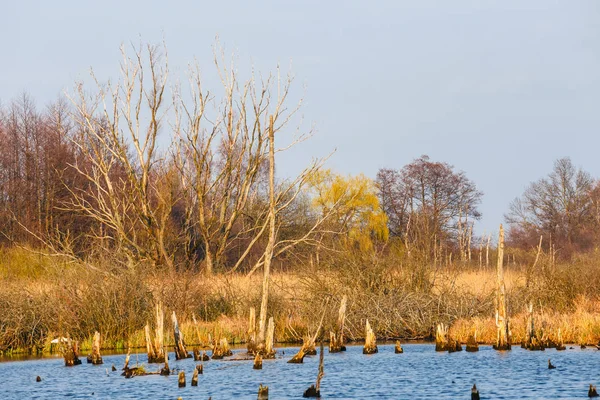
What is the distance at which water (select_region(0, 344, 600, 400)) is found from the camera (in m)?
20.7

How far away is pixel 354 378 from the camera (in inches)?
920

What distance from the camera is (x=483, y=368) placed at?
24.5 m

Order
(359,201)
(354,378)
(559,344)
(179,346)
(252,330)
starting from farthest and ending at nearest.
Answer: (359,201), (559,344), (252,330), (179,346), (354,378)

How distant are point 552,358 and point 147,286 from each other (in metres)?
14.5

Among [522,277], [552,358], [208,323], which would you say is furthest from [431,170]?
[552,358]

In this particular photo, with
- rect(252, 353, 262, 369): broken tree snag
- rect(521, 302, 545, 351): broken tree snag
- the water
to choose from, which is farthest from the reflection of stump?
rect(521, 302, 545, 351): broken tree snag

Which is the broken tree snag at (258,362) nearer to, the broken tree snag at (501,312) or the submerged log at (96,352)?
the submerged log at (96,352)

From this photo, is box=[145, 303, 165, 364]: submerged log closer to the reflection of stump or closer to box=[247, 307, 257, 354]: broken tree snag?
the reflection of stump

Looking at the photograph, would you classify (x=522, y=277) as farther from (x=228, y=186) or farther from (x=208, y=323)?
(x=228, y=186)

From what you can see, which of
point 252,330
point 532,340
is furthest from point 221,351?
point 532,340

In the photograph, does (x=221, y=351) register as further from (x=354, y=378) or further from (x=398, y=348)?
(x=354, y=378)

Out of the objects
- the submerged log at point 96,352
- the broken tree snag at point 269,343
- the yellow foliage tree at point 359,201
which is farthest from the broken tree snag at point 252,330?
the yellow foliage tree at point 359,201

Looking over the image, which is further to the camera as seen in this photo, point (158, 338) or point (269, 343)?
point (269, 343)

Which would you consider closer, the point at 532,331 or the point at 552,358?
the point at 552,358
